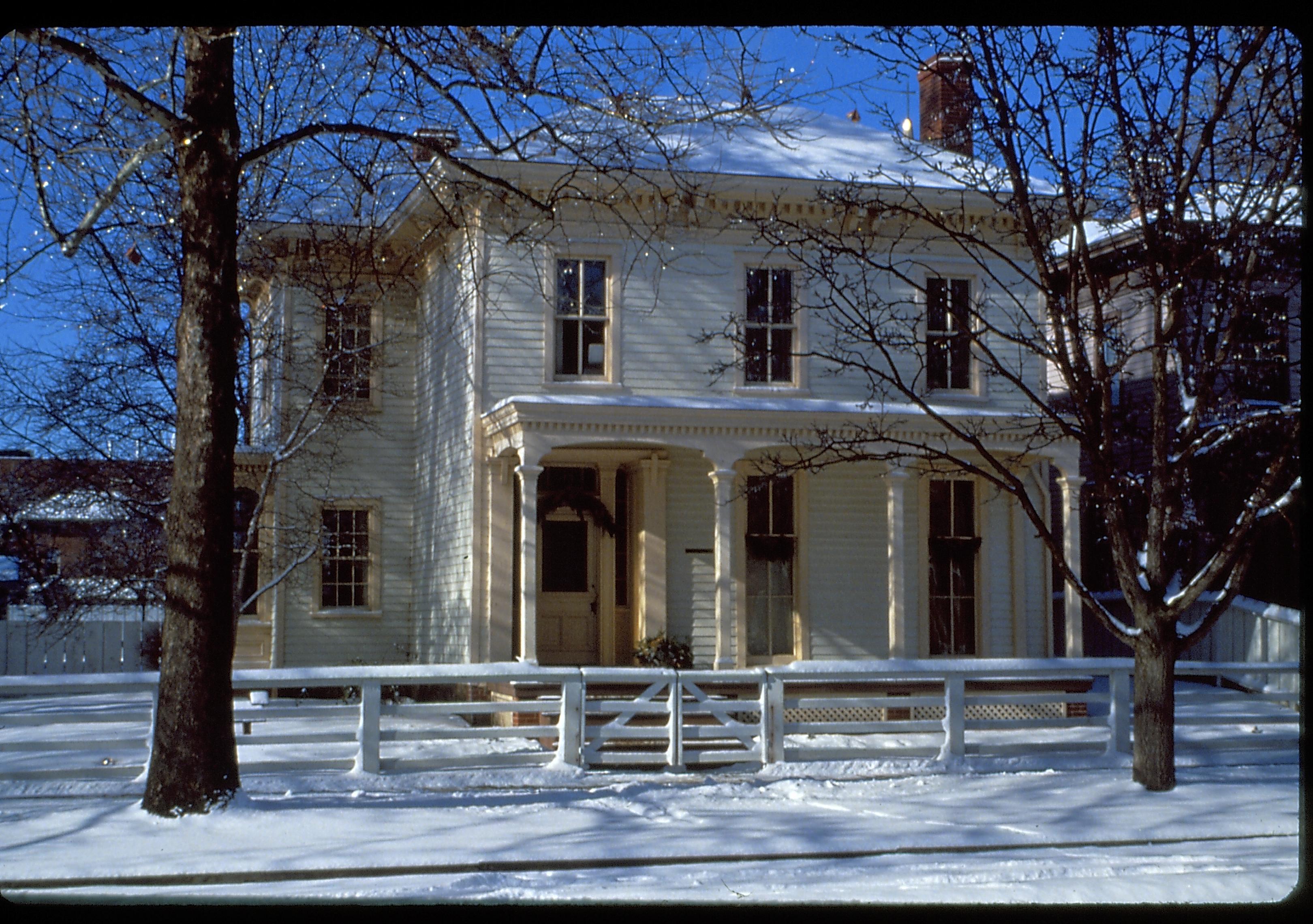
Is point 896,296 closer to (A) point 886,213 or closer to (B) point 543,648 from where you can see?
(A) point 886,213

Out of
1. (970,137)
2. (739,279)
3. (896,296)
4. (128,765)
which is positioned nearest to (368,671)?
(128,765)

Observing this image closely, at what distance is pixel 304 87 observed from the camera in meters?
14.4

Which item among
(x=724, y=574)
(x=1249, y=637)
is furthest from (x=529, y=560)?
(x=1249, y=637)

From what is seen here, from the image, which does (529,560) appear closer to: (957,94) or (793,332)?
(793,332)

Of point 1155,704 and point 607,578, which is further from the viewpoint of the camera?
point 607,578

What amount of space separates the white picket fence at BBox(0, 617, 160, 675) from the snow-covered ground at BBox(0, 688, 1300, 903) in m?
12.9

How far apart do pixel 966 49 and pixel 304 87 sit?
7.00 m

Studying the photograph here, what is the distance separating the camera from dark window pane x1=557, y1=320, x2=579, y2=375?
17.9 m

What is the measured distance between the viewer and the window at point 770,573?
60.6 feet

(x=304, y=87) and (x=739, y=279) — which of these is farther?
(x=739, y=279)

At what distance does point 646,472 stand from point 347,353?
4089 millimetres

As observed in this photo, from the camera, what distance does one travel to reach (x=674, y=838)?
9.05 m

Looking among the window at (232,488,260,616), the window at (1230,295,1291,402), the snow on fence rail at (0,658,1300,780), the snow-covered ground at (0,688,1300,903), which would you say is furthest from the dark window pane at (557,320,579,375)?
the window at (1230,295,1291,402)

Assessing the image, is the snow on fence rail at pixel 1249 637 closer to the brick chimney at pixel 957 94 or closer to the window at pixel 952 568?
Result: the window at pixel 952 568
